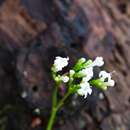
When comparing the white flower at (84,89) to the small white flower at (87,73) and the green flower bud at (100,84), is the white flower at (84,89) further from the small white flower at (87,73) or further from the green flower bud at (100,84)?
the green flower bud at (100,84)

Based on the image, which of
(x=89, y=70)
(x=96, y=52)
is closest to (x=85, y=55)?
Result: (x=96, y=52)

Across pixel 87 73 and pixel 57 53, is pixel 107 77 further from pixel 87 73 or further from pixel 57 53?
pixel 57 53

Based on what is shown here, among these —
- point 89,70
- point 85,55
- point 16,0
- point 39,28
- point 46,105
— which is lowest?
point 89,70

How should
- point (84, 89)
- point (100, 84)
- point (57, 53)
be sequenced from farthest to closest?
point (57, 53) → point (100, 84) → point (84, 89)

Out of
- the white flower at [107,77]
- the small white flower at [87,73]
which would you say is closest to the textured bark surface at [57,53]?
the white flower at [107,77]

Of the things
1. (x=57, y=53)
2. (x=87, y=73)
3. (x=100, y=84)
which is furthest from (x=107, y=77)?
(x=57, y=53)

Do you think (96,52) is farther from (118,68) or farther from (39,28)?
(39,28)

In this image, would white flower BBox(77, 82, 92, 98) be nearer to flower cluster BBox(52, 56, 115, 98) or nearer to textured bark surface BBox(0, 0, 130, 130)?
flower cluster BBox(52, 56, 115, 98)

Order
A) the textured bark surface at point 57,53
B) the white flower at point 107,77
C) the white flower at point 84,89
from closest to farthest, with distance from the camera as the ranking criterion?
1. the white flower at point 84,89
2. the white flower at point 107,77
3. the textured bark surface at point 57,53

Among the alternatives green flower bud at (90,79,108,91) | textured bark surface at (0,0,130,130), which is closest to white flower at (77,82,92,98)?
green flower bud at (90,79,108,91)
